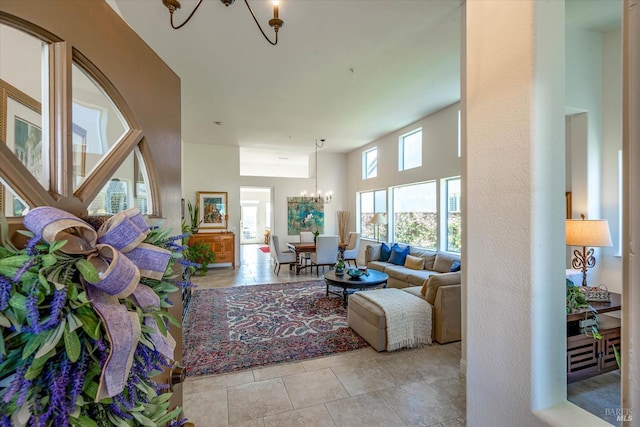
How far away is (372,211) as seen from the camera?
807 centimetres

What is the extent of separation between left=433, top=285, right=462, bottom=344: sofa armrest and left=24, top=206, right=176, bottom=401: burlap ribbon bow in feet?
10.6

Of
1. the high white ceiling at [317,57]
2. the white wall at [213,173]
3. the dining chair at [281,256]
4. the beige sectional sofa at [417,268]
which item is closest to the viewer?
the high white ceiling at [317,57]

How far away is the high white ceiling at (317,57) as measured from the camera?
263 centimetres

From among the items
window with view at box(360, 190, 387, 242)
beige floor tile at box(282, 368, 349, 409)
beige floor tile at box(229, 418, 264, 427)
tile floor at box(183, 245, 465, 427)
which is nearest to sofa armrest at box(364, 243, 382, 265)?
window with view at box(360, 190, 387, 242)

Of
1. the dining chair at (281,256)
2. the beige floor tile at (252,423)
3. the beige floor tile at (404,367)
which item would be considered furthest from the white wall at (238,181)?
the beige floor tile at (252,423)

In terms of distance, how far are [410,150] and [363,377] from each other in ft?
17.0

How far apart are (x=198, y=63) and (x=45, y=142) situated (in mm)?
3603

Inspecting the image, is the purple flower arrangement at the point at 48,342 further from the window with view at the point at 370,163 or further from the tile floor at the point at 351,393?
the window with view at the point at 370,163

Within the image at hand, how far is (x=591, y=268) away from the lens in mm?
3002

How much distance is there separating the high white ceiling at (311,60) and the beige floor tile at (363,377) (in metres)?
3.41

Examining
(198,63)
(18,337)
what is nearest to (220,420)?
(18,337)

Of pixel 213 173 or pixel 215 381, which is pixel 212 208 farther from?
pixel 215 381

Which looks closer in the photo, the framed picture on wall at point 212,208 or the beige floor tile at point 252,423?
the beige floor tile at point 252,423

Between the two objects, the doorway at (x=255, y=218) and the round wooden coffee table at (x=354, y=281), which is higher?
the doorway at (x=255, y=218)
